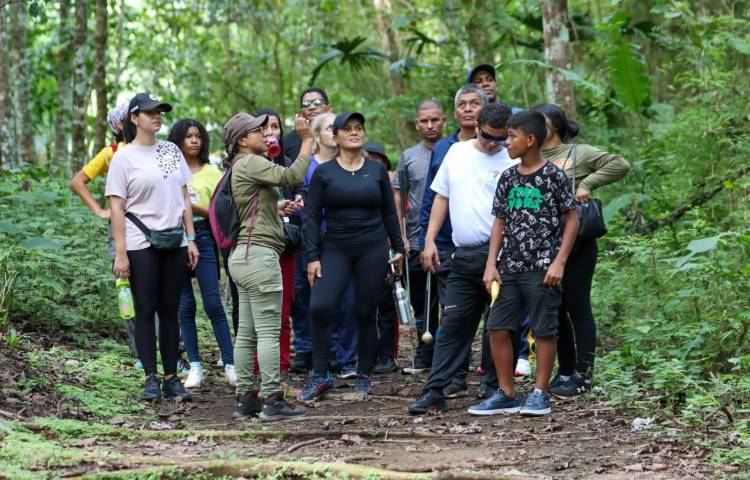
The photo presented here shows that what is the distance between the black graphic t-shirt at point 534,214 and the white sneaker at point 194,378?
9.80 feet

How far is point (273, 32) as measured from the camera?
20031 mm

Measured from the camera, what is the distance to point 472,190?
6.95 m

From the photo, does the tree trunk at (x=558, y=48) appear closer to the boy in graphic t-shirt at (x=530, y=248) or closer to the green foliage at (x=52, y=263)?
the boy in graphic t-shirt at (x=530, y=248)

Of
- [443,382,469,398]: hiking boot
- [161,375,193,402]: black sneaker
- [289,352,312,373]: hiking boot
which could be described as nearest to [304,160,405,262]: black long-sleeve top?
[443,382,469,398]: hiking boot

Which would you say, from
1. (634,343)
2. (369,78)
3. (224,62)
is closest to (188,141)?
(634,343)

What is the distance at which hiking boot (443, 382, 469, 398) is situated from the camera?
7406 millimetres

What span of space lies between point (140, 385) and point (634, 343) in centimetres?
399

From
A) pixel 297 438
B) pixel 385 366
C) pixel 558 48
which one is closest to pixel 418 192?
pixel 385 366

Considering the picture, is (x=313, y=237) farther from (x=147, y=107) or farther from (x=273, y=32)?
(x=273, y=32)

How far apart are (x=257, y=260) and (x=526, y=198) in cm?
188

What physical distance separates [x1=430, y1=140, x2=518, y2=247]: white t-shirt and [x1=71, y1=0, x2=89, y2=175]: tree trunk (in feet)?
24.3

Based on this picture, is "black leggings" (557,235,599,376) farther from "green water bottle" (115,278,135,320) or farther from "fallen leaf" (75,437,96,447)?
"fallen leaf" (75,437,96,447)

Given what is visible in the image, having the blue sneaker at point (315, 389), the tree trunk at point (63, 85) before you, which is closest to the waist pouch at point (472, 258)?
the blue sneaker at point (315, 389)

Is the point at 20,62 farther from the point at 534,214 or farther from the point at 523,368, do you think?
the point at 534,214
